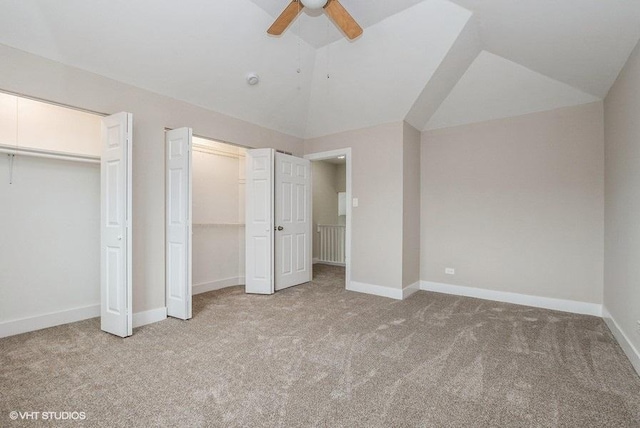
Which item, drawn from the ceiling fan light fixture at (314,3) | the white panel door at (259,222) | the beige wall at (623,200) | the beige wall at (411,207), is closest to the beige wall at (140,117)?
the white panel door at (259,222)

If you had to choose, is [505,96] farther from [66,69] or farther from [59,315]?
[59,315]

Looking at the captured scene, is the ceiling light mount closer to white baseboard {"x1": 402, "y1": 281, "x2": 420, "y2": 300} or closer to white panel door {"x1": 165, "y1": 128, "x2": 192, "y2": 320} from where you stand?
white panel door {"x1": 165, "y1": 128, "x2": 192, "y2": 320}

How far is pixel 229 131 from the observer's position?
4266 millimetres

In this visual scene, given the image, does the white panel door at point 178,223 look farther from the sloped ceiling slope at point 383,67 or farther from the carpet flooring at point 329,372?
the sloped ceiling slope at point 383,67

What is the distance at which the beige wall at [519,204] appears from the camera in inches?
147

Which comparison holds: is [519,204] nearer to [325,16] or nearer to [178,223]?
[325,16]

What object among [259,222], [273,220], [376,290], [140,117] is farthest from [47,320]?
[376,290]

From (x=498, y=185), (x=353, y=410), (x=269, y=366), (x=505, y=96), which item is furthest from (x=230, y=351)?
(x=505, y=96)

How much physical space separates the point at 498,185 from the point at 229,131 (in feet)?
12.7

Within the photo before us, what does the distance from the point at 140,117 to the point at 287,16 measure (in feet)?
6.33

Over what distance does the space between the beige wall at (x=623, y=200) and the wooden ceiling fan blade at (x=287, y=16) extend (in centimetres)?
279

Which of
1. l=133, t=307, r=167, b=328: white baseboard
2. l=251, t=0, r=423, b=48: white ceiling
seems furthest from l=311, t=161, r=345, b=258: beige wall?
l=133, t=307, r=167, b=328: white baseboard

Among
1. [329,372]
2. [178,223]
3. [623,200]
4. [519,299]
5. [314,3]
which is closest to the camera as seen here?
[329,372]

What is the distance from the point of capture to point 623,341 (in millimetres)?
2695
